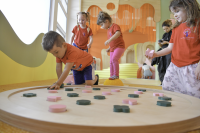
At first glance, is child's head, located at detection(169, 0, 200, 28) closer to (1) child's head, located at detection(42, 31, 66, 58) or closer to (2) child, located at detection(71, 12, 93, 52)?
(1) child's head, located at detection(42, 31, 66, 58)

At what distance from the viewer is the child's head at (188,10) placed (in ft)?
3.18

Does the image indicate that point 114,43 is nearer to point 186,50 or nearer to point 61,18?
point 186,50

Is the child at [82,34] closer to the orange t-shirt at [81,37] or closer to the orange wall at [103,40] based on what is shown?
the orange t-shirt at [81,37]

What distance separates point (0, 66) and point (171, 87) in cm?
173

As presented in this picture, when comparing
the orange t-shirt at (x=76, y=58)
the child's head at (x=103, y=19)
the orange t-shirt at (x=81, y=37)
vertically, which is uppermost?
the child's head at (x=103, y=19)

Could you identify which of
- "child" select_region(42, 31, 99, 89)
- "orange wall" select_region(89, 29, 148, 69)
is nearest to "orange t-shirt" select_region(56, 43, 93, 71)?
"child" select_region(42, 31, 99, 89)

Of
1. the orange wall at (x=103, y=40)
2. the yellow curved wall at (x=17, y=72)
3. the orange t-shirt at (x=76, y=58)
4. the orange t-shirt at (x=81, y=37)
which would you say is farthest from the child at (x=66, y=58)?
the orange wall at (x=103, y=40)

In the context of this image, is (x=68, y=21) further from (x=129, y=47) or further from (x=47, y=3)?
(x=129, y=47)

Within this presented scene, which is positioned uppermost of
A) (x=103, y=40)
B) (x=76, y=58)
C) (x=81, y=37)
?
(x=103, y=40)

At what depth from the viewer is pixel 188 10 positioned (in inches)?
38.5

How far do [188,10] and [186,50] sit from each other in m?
0.27

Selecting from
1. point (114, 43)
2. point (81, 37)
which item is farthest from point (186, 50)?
point (81, 37)

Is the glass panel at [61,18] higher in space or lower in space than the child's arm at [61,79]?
higher

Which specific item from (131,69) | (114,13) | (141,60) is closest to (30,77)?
(114,13)
